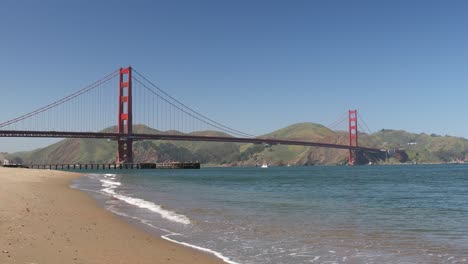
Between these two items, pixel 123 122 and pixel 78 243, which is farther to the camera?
pixel 123 122

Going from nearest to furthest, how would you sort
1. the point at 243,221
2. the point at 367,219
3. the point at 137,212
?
the point at 243,221, the point at 367,219, the point at 137,212

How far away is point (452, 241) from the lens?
1162 centimetres

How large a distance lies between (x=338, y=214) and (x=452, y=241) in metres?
6.81

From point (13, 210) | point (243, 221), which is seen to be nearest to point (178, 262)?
point (243, 221)

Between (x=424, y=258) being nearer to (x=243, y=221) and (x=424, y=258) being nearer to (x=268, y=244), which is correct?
(x=268, y=244)

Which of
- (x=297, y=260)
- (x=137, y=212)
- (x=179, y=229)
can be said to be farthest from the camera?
(x=137, y=212)

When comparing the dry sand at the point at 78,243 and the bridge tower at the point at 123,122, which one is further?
the bridge tower at the point at 123,122

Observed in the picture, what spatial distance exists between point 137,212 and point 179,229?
4977mm

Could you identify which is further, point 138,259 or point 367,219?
point 367,219

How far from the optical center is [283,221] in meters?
15.7

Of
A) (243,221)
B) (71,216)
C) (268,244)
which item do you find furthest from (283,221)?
(71,216)

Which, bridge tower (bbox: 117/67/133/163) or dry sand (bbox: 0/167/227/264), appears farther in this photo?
bridge tower (bbox: 117/67/133/163)

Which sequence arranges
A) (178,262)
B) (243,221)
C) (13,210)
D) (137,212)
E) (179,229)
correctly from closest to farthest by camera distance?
(178,262) < (179,229) < (13,210) < (243,221) < (137,212)

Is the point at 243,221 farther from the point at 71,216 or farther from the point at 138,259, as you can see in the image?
the point at 138,259
